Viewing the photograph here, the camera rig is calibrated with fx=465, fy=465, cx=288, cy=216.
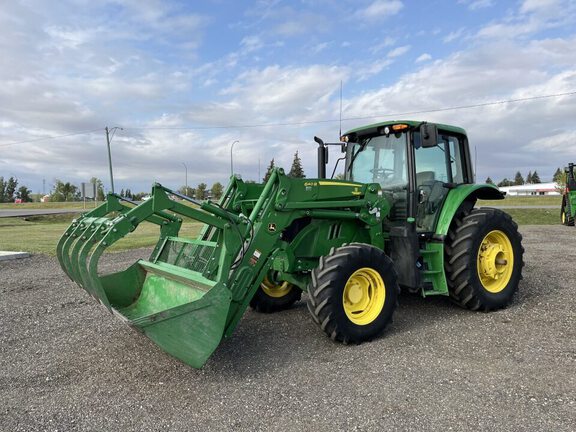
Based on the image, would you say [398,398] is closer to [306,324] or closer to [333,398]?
[333,398]

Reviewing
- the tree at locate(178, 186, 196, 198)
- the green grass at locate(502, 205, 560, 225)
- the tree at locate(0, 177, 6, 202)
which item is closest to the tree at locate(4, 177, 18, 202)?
the tree at locate(0, 177, 6, 202)

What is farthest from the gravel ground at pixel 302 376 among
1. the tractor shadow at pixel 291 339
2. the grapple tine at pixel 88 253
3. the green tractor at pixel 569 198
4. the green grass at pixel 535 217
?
the green grass at pixel 535 217

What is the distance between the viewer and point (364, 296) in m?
5.00

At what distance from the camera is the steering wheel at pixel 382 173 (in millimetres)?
5973

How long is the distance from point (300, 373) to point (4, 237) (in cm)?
1582

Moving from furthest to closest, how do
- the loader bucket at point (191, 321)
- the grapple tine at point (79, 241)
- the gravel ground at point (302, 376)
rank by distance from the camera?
the grapple tine at point (79, 241) < the loader bucket at point (191, 321) < the gravel ground at point (302, 376)

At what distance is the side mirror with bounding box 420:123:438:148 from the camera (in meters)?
5.14

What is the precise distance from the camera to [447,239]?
5.80 m

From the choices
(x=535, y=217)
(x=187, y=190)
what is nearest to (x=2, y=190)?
(x=187, y=190)

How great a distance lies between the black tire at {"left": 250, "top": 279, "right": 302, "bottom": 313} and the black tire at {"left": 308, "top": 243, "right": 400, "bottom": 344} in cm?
142

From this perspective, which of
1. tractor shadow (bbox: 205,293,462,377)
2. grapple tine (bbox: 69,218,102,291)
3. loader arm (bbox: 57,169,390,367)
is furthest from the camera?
grapple tine (bbox: 69,218,102,291)

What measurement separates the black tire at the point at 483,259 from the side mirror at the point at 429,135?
1.26 m

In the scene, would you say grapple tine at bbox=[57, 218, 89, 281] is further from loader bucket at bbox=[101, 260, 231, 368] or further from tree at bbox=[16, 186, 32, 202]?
tree at bbox=[16, 186, 32, 202]

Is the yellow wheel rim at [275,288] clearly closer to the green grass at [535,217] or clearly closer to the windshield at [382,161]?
the windshield at [382,161]
